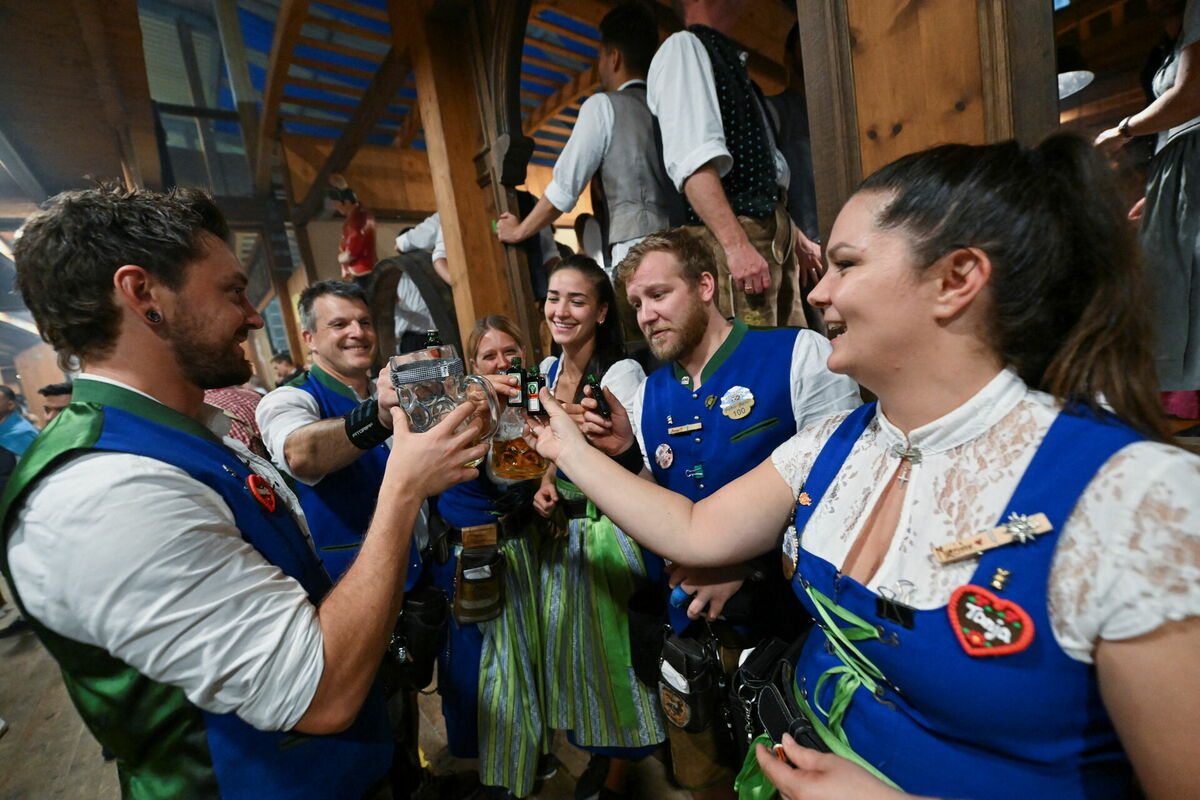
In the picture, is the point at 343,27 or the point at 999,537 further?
the point at 343,27

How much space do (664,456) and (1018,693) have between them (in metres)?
1.06

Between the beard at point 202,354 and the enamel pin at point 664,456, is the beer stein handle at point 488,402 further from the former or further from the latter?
the enamel pin at point 664,456

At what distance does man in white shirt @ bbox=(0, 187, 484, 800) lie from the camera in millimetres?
683

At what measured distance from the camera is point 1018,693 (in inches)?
24.0

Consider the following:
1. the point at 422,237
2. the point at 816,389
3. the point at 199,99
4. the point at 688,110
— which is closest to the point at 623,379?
the point at 816,389

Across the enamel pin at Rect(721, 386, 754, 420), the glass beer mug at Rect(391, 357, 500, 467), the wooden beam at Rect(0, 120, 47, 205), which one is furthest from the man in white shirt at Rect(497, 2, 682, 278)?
the wooden beam at Rect(0, 120, 47, 205)

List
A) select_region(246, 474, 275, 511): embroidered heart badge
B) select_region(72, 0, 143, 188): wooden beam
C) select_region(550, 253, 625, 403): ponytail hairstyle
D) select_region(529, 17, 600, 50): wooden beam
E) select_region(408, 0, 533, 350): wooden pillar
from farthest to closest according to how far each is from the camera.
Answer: select_region(529, 17, 600, 50): wooden beam → select_region(72, 0, 143, 188): wooden beam → select_region(408, 0, 533, 350): wooden pillar → select_region(550, 253, 625, 403): ponytail hairstyle → select_region(246, 474, 275, 511): embroidered heart badge

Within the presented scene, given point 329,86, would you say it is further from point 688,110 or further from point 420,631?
point 420,631

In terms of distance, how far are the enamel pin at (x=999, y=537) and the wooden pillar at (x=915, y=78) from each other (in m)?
0.99

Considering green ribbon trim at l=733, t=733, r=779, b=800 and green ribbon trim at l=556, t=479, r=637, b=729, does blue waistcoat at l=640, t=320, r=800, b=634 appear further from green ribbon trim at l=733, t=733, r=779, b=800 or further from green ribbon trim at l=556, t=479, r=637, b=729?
green ribbon trim at l=733, t=733, r=779, b=800

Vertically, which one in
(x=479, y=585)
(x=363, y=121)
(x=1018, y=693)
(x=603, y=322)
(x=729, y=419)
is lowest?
(x=479, y=585)

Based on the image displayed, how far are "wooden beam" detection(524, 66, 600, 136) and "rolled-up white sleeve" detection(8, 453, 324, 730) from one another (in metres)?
6.38

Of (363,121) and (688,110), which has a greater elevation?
(363,121)

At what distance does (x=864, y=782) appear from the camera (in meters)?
0.68
